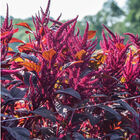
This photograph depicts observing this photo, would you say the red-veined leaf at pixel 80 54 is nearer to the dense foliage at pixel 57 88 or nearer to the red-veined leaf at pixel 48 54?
the dense foliage at pixel 57 88

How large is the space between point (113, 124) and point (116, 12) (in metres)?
25.6

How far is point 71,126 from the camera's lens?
2.70 feet

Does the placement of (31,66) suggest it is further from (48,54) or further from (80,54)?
(80,54)

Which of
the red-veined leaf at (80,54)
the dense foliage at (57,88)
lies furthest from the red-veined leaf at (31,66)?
the red-veined leaf at (80,54)

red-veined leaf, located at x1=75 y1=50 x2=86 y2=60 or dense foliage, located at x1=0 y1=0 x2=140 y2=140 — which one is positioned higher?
red-veined leaf, located at x1=75 y1=50 x2=86 y2=60

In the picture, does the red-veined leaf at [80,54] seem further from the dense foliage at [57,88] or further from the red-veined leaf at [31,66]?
the red-veined leaf at [31,66]

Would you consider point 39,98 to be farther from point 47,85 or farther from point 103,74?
point 103,74

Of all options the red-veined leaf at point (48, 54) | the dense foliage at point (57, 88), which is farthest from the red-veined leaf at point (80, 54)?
the red-veined leaf at point (48, 54)

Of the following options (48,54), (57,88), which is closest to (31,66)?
(48,54)

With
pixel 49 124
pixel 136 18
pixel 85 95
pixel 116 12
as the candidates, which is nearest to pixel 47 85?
pixel 85 95

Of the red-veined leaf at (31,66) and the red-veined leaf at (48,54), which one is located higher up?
the red-veined leaf at (48,54)

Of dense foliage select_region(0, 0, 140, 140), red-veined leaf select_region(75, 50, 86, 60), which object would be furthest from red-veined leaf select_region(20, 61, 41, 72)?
red-veined leaf select_region(75, 50, 86, 60)

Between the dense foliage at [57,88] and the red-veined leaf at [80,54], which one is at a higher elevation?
the red-veined leaf at [80,54]

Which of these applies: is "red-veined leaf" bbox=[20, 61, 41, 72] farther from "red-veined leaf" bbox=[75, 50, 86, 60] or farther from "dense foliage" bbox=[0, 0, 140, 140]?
"red-veined leaf" bbox=[75, 50, 86, 60]
